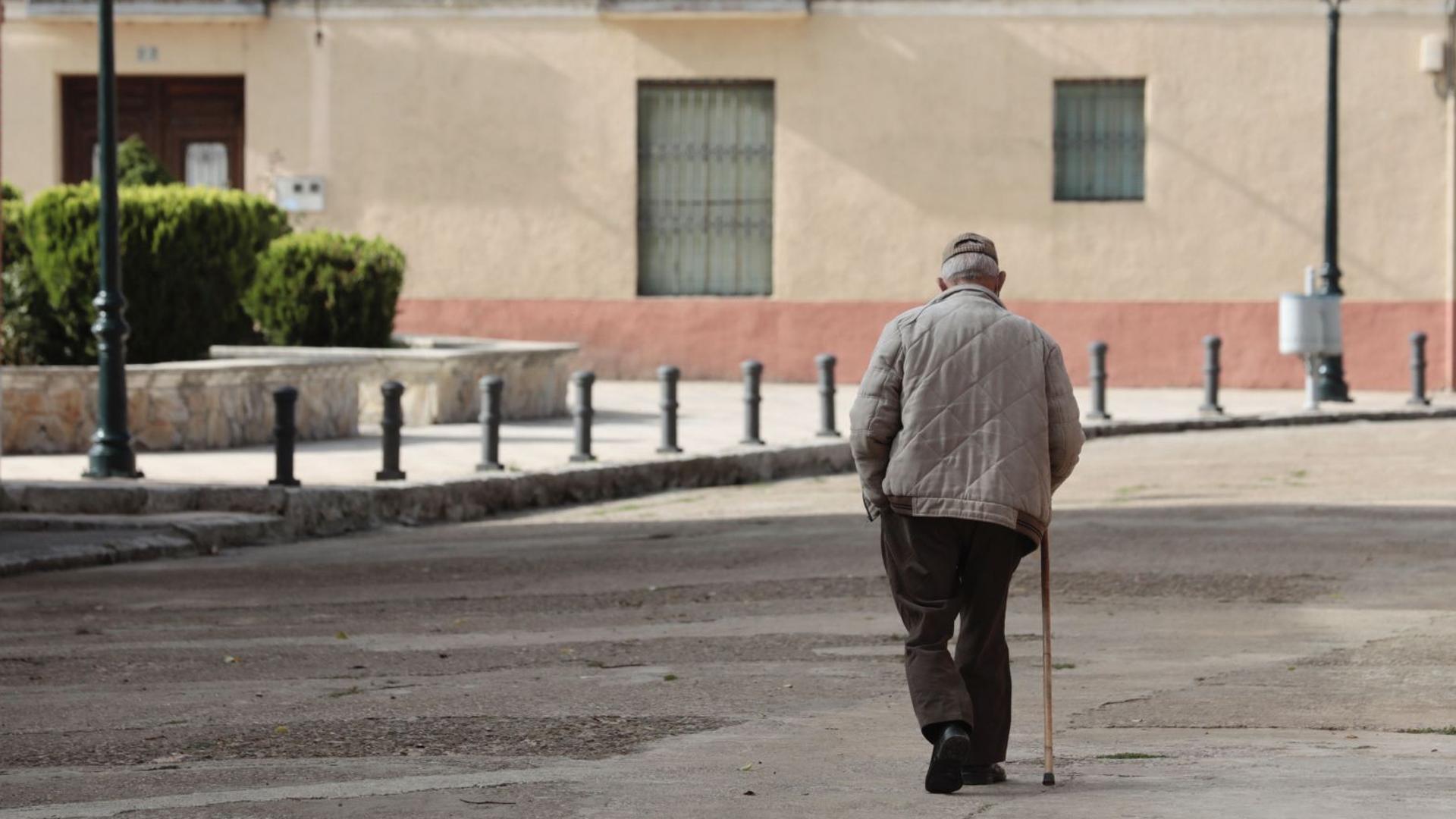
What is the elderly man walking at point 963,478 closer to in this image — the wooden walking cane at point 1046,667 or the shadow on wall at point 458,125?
the wooden walking cane at point 1046,667

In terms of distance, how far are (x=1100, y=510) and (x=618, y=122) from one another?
1387 cm

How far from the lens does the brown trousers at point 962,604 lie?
6.66m

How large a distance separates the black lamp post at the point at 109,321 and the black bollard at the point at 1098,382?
32.2 feet

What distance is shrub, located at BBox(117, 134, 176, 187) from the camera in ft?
83.1

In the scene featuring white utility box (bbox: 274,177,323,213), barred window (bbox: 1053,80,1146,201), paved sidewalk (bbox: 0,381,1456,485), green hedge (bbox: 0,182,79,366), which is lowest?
paved sidewalk (bbox: 0,381,1456,485)

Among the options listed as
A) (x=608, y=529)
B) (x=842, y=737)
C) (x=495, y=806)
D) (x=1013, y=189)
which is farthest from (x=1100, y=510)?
(x=1013, y=189)

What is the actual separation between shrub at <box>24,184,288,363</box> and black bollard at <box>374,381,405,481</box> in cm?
428

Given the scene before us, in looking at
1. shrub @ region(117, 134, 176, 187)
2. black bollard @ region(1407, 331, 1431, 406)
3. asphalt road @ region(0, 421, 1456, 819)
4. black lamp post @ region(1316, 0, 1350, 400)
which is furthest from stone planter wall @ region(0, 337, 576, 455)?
black bollard @ region(1407, 331, 1431, 406)

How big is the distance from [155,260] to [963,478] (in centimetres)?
1403

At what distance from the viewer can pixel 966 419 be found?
263 inches

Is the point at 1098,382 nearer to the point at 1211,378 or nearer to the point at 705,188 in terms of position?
the point at 1211,378

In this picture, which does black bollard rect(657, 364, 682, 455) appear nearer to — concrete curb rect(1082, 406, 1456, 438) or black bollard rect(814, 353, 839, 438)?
black bollard rect(814, 353, 839, 438)

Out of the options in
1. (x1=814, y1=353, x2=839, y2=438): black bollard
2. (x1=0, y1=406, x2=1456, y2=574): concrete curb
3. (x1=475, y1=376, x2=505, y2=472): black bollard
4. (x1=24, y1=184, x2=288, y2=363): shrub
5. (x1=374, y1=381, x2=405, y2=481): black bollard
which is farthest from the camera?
(x1=814, y1=353, x2=839, y2=438): black bollard

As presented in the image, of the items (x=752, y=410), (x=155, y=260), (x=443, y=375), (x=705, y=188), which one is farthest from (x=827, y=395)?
(x=705, y=188)
